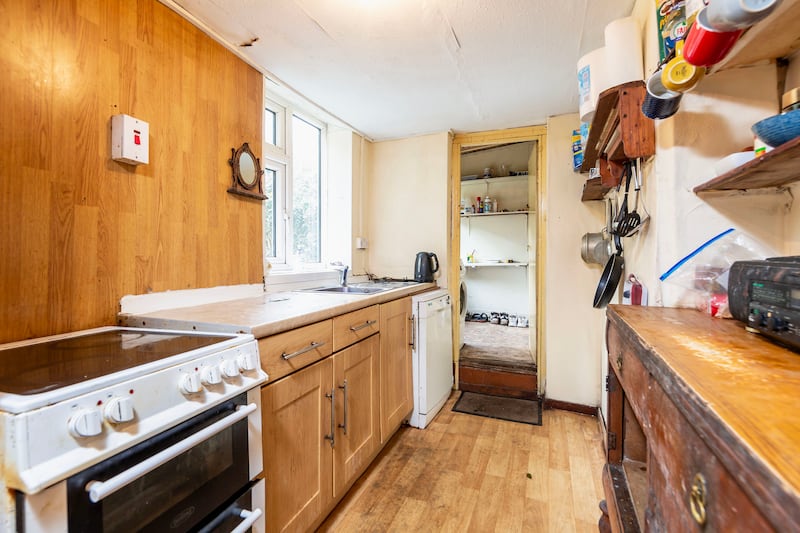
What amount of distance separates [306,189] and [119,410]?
2180 millimetres

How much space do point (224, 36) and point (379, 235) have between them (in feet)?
5.82

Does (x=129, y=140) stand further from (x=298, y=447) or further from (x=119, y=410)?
(x=298, y=447)

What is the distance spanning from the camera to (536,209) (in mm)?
2826

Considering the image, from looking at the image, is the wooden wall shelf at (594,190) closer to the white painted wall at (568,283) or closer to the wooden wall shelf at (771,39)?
the white painted wall at (568,283)

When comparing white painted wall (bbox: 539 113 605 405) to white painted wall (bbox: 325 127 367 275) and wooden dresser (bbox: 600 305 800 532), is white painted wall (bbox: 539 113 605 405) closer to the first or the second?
white painted wall (bbox: 325 127 367 275)

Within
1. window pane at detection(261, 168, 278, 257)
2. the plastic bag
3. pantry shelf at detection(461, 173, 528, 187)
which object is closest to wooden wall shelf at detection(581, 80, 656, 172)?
the plastic bag

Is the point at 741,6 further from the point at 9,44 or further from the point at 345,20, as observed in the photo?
the point at 9,44

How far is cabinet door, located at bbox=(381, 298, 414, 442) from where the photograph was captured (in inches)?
76.4

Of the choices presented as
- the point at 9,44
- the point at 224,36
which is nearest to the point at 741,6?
the point at 9,44

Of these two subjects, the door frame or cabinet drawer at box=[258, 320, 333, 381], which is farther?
the door frame

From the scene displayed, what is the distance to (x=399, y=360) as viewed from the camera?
2.14 meters

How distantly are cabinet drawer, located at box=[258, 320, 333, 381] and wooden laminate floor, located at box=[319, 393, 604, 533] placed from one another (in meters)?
0.78

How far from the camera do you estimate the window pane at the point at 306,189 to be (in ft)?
8.28

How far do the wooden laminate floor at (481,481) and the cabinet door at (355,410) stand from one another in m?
0.16
